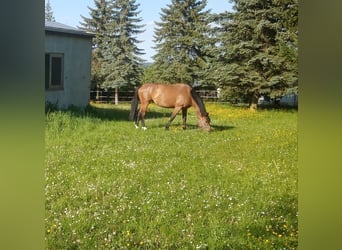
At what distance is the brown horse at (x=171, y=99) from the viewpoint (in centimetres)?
154

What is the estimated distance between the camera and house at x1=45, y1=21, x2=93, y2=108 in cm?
150

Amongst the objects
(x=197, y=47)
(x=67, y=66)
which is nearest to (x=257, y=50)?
(x=197, y=47)

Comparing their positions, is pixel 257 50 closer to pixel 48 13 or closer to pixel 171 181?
pixel 171 181

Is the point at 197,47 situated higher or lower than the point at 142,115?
higher

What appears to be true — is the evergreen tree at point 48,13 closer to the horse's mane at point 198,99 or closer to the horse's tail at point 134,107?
the horse's tail at point 134,107

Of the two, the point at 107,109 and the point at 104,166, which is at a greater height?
the point at 107,109

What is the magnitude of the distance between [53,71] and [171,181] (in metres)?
0.60

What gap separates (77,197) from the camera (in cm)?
147

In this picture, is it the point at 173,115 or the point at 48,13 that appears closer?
the point at 48,13

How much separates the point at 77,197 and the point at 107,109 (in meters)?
0.36

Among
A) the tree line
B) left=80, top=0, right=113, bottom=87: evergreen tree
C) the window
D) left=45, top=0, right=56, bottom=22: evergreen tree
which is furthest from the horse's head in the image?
left=45, top=0, right=56, bottom=22: evergreen tree

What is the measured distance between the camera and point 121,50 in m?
1.54
